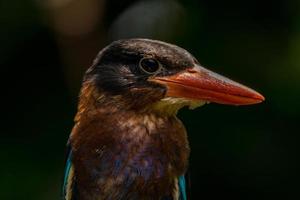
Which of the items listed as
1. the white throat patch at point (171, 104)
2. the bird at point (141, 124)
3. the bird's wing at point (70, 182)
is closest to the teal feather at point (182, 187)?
the bird at point (141, 124)

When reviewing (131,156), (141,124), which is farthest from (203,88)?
(131,156)

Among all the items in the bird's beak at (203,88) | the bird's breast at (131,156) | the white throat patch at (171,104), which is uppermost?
the bird's beak at (203,88)

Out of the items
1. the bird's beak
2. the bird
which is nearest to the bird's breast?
the bird

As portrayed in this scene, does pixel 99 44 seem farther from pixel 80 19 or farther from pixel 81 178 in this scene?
pixel 81 178

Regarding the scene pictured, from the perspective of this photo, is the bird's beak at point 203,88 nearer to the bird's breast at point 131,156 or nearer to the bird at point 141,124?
the bird at point 141,124

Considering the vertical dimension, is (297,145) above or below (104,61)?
below

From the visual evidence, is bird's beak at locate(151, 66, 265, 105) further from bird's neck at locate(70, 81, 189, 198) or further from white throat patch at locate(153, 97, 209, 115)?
bird's neck at locate(70, 81, 189, 198)

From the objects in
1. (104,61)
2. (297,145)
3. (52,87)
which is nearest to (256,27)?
(297,145)

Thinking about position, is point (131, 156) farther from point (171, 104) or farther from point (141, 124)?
point (171, 104)
